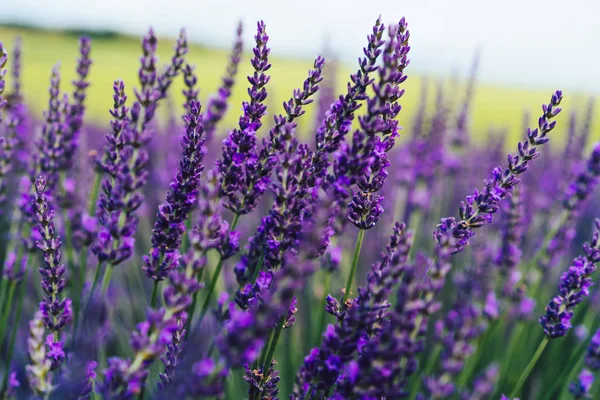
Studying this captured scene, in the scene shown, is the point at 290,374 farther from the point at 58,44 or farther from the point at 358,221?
the point at 58,44

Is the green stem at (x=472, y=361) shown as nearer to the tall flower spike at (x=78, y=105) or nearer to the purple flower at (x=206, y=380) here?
the purple flower at (x=206, y=380)

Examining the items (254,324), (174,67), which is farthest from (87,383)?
(174,67)

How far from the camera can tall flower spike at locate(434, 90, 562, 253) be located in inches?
52.7

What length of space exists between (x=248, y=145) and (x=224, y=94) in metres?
0.74

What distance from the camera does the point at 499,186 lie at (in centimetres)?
137

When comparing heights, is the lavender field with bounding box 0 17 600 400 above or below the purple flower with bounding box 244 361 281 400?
above

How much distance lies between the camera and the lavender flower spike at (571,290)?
146 centimetres

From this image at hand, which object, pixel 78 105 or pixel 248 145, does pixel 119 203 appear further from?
pixel 78 105

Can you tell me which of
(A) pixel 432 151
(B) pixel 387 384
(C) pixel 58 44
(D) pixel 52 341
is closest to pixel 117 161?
(D) pixel 52 341

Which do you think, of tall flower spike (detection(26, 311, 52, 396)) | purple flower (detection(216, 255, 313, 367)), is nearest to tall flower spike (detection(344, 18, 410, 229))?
purple flower (detection(216, 255, 313, 367))

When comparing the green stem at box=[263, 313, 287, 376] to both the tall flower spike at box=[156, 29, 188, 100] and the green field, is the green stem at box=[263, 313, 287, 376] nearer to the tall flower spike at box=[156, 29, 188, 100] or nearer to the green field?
the tall flower spike at box=[156, 29, 188, 100]

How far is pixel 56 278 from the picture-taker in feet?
4.43

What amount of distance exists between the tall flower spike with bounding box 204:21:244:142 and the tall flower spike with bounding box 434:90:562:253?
1.06 metres

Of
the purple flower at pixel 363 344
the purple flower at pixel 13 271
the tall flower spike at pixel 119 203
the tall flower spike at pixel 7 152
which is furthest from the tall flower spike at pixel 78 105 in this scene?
the purple flower at pixel 363 344
